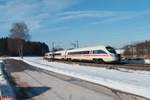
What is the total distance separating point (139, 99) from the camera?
42.4 feet

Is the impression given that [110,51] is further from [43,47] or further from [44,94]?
[43,47]

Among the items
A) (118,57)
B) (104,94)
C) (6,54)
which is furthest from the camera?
(6,54)

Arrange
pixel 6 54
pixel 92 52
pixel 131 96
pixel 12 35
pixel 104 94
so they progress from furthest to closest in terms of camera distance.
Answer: pixel 6 54, pixel 12 35, pixel 92 52, pixel 104 94, pixel 131 96

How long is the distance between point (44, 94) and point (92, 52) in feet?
113

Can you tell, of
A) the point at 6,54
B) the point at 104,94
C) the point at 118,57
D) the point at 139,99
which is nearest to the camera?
the point at 139,99

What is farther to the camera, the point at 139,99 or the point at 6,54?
the point at 6,54

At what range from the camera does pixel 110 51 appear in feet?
145

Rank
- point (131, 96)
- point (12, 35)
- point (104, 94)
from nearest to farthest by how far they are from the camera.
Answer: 1. point (131, 96)
2. point (104, 94)
3. point (12, 35)

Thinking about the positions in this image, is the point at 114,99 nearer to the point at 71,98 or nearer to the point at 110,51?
the point at 71,98

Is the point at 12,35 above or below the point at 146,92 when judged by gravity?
above

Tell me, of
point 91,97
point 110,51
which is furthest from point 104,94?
point 110,51

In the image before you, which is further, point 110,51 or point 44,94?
point 110,51

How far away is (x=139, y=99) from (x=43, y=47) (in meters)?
174

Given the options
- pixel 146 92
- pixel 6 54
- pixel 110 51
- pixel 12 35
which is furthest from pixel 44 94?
pixel 6 54
